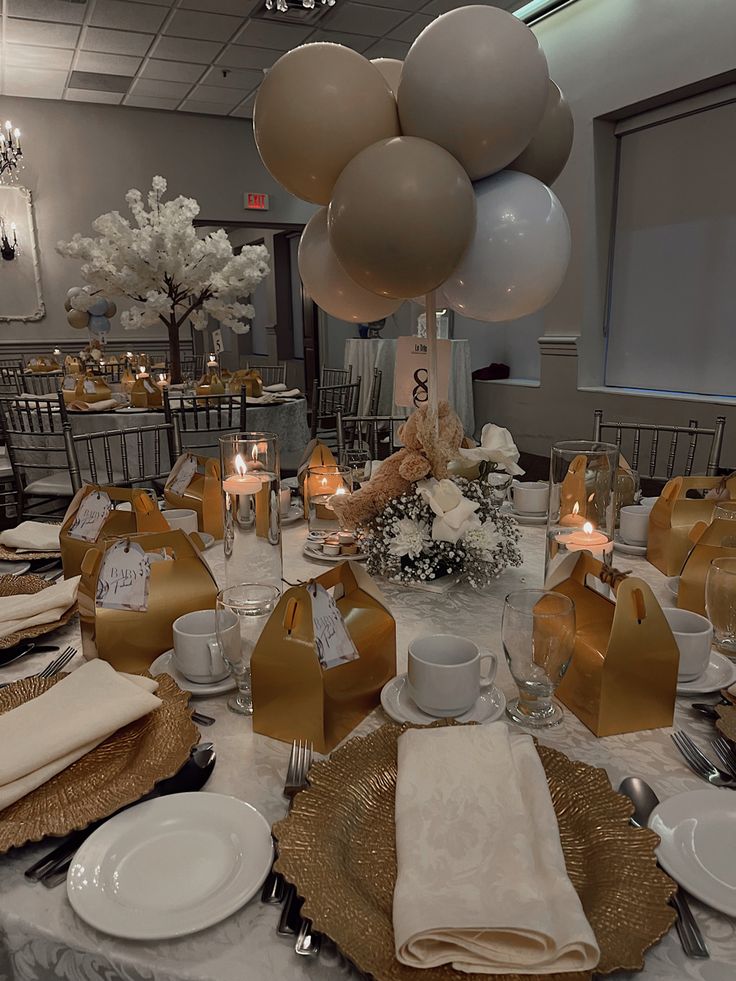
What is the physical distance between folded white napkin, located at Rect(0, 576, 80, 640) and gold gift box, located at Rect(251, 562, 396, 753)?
461 millimetres

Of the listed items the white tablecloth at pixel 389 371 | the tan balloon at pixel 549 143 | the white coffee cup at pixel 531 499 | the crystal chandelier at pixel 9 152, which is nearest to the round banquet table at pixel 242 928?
the white coffee cup at pixel 531 499

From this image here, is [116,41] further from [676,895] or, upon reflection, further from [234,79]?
A: [676,895]

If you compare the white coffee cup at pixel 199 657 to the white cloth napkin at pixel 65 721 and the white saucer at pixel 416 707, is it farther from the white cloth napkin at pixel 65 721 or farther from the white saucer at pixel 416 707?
the white saucer at pixel 416 707

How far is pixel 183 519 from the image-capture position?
146cm

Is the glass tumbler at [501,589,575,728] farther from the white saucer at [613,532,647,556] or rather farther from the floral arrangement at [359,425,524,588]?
the white saucer at [613,532,647,556]

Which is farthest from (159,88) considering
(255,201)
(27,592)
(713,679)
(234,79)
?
(713,679)

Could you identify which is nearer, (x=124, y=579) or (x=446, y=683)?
(x=446, y=683)

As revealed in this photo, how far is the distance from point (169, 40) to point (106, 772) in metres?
5.94

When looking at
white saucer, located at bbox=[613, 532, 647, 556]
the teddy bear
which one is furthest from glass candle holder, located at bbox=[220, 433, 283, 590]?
white saucer, located at bbox=[613, 532, 647, 556]

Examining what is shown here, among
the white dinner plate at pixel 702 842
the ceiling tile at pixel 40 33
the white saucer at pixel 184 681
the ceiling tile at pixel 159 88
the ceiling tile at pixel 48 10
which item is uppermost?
the ceiling tile at pixel 159 88

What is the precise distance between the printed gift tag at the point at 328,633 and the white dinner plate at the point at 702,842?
36 cm

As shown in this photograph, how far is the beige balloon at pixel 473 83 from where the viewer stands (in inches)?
44.3

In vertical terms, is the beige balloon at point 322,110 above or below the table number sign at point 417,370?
above

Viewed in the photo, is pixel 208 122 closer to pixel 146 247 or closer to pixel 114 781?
pixel 146 247
